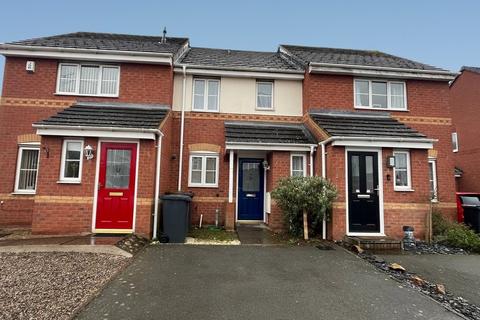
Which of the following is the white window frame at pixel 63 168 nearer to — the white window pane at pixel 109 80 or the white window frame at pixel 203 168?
the white window pane at pixel 109 80

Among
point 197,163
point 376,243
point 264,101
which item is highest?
point 264,101

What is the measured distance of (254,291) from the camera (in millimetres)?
4531

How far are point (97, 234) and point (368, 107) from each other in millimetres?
10596

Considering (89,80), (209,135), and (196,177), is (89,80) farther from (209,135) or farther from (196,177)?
(196,177)

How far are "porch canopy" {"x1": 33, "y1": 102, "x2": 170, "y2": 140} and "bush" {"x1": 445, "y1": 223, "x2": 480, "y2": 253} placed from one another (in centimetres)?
925

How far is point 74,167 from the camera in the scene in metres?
8.18

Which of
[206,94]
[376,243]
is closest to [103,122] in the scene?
[206,94]

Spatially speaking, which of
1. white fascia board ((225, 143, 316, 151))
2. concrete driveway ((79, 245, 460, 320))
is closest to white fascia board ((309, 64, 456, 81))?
white fascia board ((225, 143, 316, 151))

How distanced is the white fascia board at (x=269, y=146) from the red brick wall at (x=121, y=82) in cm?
301

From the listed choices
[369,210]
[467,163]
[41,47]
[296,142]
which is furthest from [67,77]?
[467,163]

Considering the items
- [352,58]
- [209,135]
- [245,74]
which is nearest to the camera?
[209,135]

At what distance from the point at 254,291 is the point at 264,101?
329 inches

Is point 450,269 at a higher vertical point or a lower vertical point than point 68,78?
lower

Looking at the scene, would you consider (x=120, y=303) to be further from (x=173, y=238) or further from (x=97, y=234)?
(x=97, y=234)
